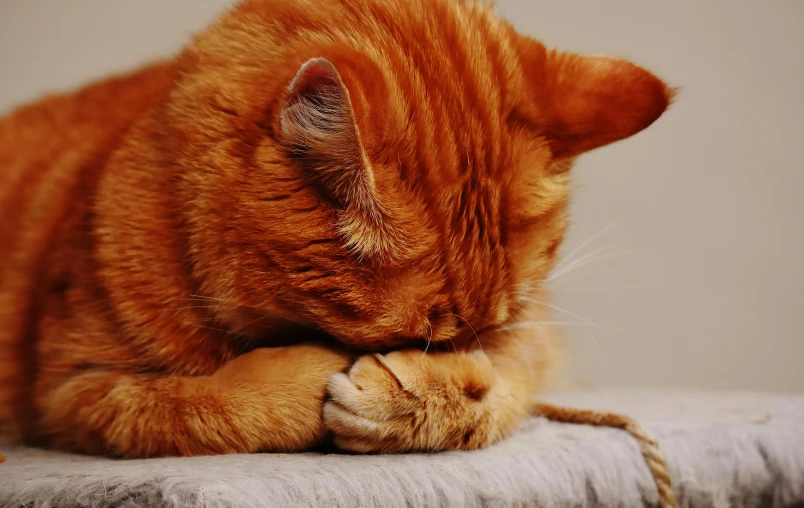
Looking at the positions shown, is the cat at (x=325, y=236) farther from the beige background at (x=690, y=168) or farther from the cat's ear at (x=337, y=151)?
the beige background at (x=690, y=168)

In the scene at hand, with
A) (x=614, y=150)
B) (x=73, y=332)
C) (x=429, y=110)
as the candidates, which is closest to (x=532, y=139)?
(x=429, y=110)

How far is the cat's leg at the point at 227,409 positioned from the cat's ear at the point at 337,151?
17 centimetres

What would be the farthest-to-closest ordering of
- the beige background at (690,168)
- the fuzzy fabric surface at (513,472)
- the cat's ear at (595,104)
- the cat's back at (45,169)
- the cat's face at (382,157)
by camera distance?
the beige background at (690,168), the cat's back at (45,169), the cat's ear at (595,104), the cat's face at (382,157), the fuzzy fabric surface at (513,472)

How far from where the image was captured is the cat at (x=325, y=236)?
0.89 m

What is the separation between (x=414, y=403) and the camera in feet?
2.99

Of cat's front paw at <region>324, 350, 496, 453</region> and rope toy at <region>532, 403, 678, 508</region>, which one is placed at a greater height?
cat's front paw at <region>324, 350, 496, 453</region>

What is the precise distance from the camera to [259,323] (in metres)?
0.99

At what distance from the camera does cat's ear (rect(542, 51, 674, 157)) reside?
1.03m

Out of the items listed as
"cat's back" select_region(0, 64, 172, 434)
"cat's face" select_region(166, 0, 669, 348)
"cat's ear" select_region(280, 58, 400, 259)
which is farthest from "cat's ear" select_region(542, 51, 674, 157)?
"cat's back" select_region(0, 64, 172, 434)

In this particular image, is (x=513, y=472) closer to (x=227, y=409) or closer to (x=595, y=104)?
(x=227, y=409)

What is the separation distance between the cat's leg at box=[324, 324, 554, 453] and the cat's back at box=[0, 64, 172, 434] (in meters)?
0.54

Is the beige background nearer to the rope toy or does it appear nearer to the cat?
the rope toy

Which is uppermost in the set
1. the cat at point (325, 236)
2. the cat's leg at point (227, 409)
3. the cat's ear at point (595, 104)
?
the cat's ear at point (595, 104)

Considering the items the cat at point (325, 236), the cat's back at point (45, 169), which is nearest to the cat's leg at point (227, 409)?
the cat at point (325, 236)
